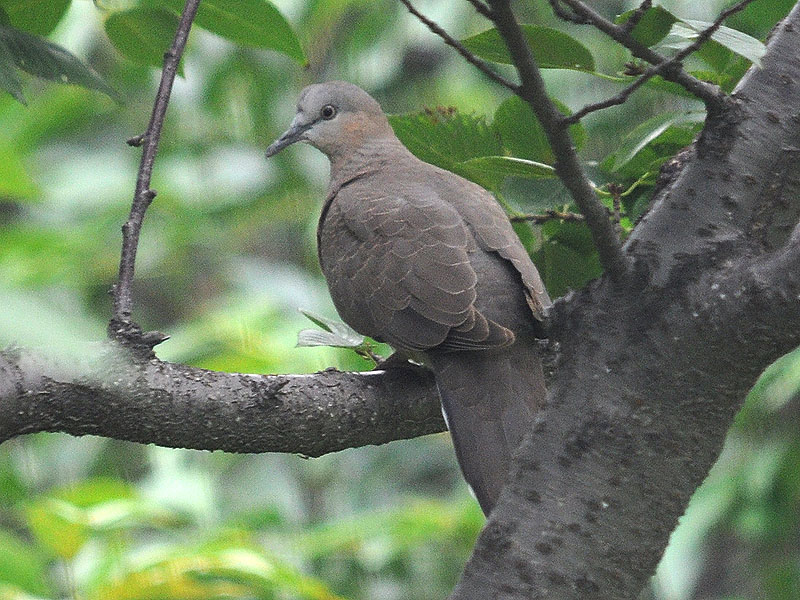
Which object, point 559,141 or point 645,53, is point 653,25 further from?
point 559,141

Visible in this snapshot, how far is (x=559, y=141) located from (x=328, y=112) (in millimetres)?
1871

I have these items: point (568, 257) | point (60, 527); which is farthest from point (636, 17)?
point (60, 527)

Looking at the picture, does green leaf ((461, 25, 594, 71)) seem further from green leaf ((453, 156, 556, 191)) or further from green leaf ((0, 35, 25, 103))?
green leaf ((0, 35, 25, 103))

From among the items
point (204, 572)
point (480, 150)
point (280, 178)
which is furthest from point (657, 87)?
point (280, 178)

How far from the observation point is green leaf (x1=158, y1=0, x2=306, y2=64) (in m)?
1.40

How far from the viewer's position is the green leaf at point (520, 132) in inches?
62.1

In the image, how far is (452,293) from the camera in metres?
1.86

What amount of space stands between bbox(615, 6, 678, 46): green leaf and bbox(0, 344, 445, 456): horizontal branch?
2.05ft

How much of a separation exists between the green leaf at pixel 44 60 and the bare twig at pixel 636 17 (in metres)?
0.77

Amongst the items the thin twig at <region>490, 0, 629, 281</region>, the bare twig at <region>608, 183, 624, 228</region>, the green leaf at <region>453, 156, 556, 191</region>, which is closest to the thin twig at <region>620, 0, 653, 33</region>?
the thin twig at <region>490, 0, 629, 281</region>

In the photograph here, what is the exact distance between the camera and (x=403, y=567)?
3.89m

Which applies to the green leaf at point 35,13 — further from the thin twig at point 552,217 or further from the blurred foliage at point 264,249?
the thin twig at point 552,217

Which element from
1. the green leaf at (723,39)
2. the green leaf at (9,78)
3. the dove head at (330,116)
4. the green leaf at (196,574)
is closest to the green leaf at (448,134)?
the green leaf at (723,39)

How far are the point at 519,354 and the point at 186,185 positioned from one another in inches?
145
